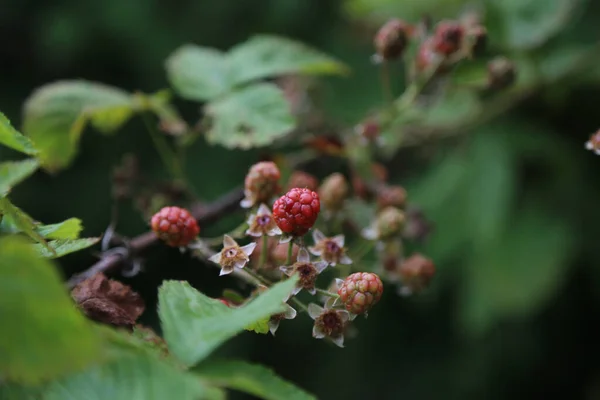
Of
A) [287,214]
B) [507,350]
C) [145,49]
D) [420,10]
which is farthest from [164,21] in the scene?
[287,214]

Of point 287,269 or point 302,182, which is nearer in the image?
point 287,269

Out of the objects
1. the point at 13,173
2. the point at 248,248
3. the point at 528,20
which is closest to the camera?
the point at 13,173

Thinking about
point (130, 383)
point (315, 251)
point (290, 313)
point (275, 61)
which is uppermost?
point (275, 61)

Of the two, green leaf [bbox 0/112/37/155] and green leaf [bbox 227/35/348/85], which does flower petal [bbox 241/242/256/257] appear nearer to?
green leaf [bbox 0/112/37/155]

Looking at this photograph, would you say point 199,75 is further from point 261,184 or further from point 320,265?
point 320,265

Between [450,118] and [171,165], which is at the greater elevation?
[450,118]

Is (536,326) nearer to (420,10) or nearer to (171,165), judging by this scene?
(420,10)

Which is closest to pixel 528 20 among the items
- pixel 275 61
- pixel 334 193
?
pixel 275 61
